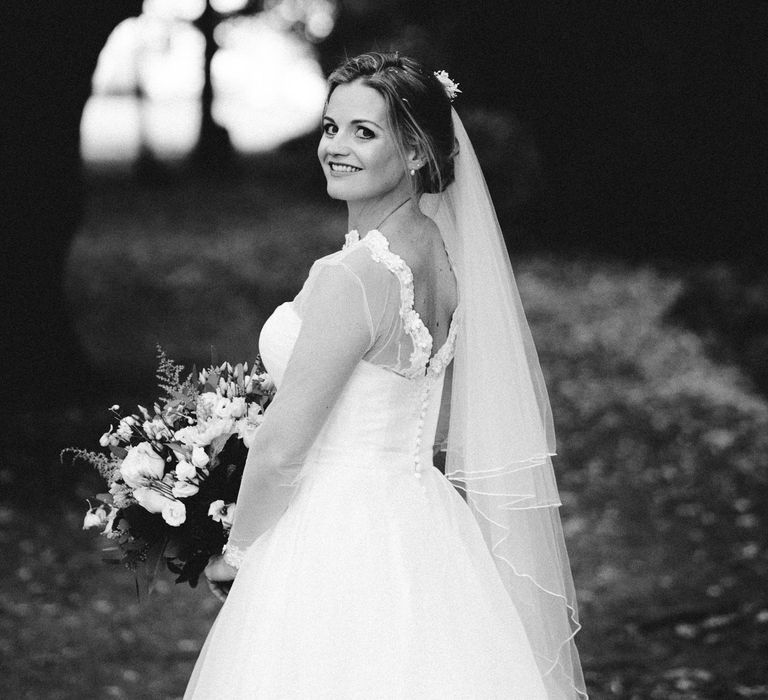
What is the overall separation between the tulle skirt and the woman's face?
59cm

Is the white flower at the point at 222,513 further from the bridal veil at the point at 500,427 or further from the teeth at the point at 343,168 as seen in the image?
the teeth at the point at 343,168

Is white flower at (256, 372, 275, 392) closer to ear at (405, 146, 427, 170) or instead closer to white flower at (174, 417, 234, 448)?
white flower at (174, 417, 234, 448)

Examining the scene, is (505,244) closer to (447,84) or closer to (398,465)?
(447,84)

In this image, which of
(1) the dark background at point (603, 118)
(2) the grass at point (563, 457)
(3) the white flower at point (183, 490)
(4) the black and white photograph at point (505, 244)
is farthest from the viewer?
(1) the dark background at point (603, 118)

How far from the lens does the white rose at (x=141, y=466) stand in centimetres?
239

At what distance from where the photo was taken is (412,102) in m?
2.26

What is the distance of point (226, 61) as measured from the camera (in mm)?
6594

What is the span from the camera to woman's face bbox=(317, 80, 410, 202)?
88.2 inches

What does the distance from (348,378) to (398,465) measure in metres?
0.26

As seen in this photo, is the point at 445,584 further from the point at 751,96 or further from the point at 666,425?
the point at 751,96

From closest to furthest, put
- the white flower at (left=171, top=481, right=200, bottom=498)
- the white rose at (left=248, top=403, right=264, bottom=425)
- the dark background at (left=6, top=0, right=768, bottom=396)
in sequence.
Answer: the white flower at (left=171, top=481, right=200, bottom=498), the white rose at (left=248, top=403, right=264, bottom=425), the dark background at (left=6, top=0, right=768, bottom=396)

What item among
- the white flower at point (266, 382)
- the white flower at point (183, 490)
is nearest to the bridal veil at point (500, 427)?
the white flower at point (266, 382)

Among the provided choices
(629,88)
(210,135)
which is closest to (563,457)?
(629,88)

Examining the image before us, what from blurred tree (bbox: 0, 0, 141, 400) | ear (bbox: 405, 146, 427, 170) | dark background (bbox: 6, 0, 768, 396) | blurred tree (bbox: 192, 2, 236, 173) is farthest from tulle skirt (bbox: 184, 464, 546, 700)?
blurred tree (bbox: 192, 2, 236, 173)
